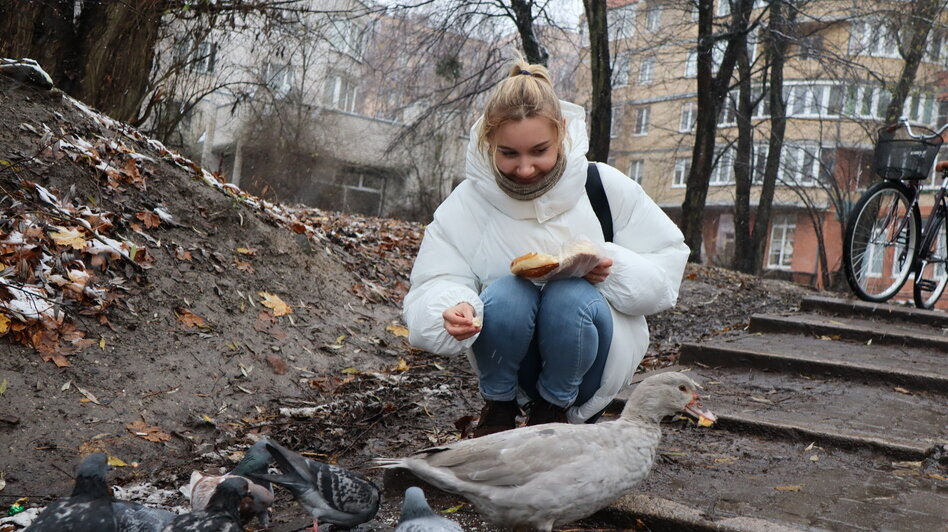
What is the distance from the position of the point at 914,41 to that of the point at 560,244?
1667 centimetres

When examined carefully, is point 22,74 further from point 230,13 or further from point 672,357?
point 672,357

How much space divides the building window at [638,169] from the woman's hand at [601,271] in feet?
131

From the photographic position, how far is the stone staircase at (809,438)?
313 centimetres

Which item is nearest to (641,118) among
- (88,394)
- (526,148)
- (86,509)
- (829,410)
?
(829,410)

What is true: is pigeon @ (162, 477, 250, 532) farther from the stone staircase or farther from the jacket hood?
the jacket hood

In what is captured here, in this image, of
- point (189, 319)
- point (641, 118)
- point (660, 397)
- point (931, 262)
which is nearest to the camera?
point (660, 397)

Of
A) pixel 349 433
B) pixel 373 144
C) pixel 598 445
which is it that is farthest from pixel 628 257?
pixel 373 144

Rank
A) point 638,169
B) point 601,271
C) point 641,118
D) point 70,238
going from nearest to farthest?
point 601,271 → point 70,238 → point 641,118 → point 638,169

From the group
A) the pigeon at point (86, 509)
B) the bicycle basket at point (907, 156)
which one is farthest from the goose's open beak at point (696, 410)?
the bicycle basket at point (907, 156)

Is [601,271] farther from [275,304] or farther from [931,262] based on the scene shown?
[931,262]

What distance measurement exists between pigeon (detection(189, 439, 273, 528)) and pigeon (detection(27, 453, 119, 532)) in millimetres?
341

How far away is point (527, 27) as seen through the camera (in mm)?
13508

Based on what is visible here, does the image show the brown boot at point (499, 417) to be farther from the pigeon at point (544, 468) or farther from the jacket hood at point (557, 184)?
the jacket hood at point (557, 184)

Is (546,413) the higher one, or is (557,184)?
(557,184)
